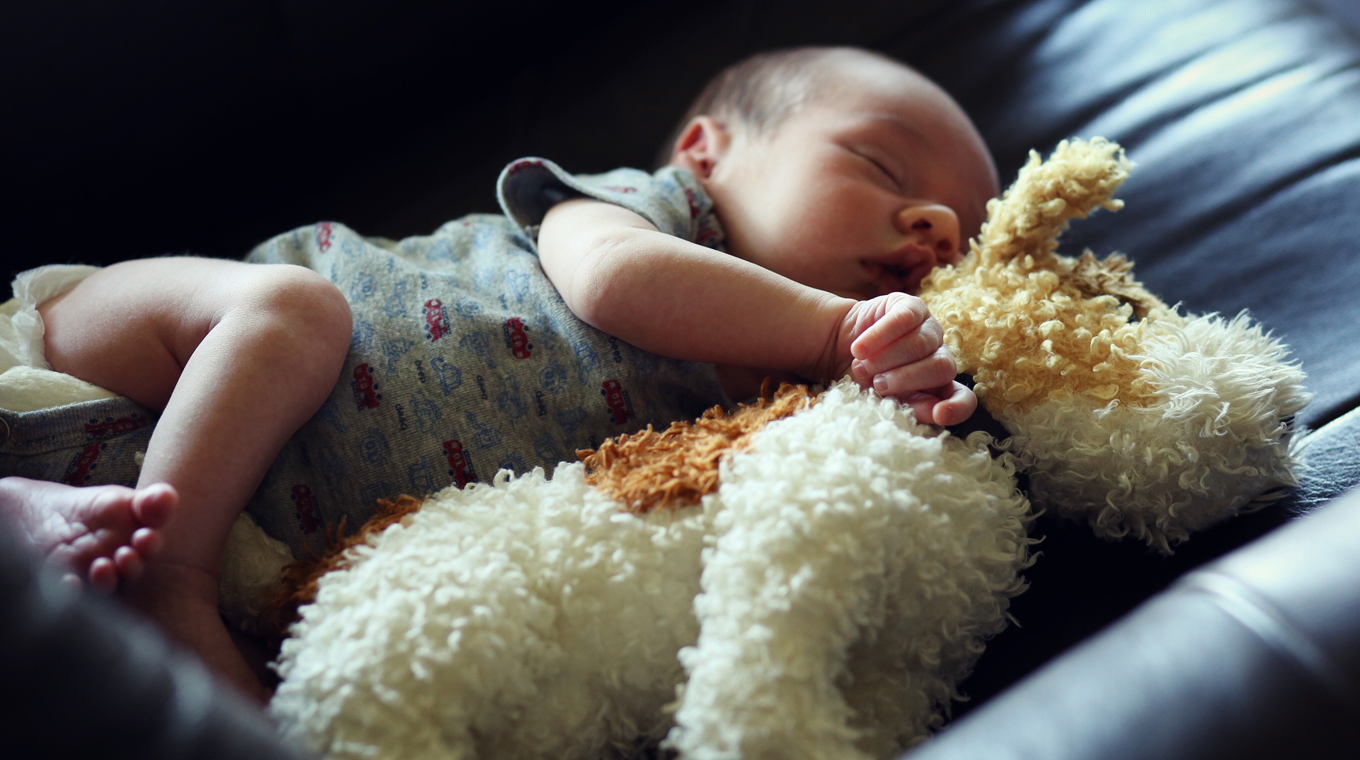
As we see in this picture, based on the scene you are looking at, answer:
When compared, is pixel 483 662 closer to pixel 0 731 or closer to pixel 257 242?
pixel 0 731

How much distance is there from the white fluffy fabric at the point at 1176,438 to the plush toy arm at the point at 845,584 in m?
0.05

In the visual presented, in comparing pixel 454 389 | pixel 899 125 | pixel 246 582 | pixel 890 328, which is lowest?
pixel 246 582

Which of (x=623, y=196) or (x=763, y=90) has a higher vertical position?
(x=763, y=90)

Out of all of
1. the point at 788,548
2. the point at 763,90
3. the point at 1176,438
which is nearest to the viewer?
the point at 788,548

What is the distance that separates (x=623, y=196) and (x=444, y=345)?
0.87 ft

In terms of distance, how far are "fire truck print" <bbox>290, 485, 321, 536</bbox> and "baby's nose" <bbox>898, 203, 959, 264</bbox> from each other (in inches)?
25.3

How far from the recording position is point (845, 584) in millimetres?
504

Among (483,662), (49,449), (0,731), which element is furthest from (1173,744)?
(49,449)

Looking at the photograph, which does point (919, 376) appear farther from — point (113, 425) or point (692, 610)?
point (113, 425)

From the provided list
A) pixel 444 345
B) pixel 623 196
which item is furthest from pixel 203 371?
pixel 623 196

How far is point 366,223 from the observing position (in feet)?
4.06

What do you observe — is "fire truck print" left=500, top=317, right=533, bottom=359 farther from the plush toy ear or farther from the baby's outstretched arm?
the plush toy ear

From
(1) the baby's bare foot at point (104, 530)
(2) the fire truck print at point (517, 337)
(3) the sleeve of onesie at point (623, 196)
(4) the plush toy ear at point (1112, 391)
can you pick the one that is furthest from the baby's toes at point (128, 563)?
(4) the plush toy ear at point (1112, 391)

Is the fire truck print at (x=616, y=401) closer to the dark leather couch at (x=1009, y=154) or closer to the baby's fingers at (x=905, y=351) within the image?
the baby's fingers at (x=905, y=351)
